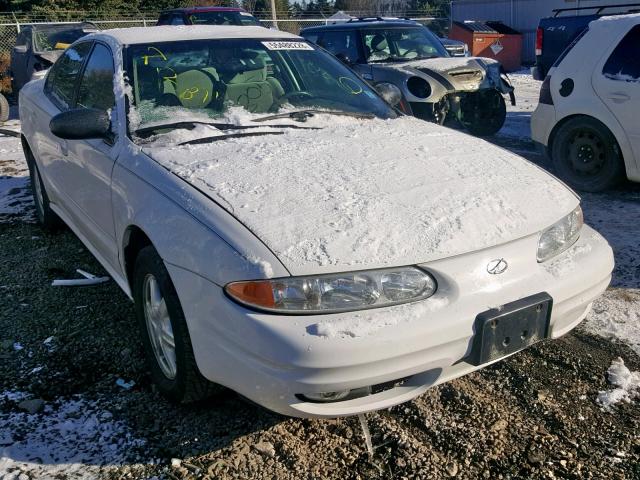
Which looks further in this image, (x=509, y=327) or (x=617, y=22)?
(x=617, y=22)

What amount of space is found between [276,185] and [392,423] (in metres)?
1.13

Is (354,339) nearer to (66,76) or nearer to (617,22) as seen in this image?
(66,76)

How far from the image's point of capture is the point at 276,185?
2.70 meters

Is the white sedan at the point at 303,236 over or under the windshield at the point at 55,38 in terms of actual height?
under

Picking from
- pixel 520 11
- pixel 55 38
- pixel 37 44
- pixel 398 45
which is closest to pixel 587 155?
pixel 398 45

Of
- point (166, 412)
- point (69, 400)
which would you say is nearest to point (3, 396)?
point (69, 400)

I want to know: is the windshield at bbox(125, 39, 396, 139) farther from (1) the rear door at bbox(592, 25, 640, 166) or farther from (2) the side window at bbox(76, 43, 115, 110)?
(1) the rear door at bbox(592, 25, 640, 166)

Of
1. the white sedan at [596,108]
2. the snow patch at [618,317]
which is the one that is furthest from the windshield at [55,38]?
the snow patch at [618,317]

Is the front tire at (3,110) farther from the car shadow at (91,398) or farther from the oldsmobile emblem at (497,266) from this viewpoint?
the oldsmobile emblem at (497,266)

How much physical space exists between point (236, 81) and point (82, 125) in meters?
0.89

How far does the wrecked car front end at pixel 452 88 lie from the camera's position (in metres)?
7.88

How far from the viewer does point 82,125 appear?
3.21 meters

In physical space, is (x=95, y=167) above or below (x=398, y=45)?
below

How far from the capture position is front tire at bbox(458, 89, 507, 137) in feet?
28.5
